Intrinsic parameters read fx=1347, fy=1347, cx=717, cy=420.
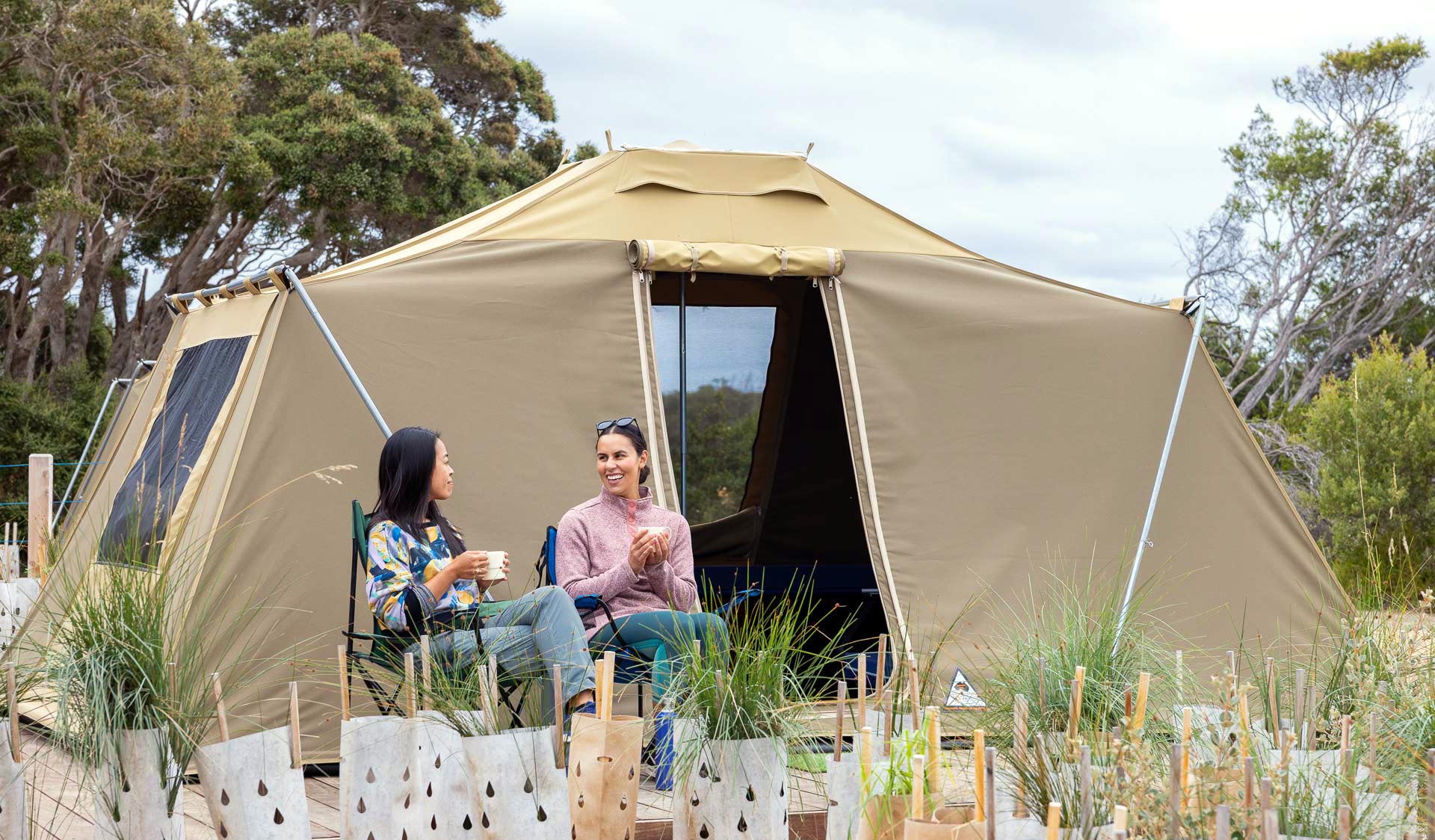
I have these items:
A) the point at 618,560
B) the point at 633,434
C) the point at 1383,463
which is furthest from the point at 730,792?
the point at 1383,463

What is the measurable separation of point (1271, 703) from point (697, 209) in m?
2.52

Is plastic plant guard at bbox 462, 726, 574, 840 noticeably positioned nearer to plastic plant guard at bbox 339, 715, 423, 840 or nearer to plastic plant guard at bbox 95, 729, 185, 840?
plastic plant guard at bbox 339, 715, 423, 840

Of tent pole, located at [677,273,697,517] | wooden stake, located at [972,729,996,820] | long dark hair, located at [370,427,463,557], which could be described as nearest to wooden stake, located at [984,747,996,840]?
wooden stake, located at [972,729,996,820]

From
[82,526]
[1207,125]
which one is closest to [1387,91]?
[1207,125]

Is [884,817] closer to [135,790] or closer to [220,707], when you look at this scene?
[220,707]

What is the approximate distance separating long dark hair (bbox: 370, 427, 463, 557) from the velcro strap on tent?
1105 mm

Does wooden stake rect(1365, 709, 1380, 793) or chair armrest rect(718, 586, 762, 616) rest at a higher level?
chair armrest rect(718, 586, 762, 616)

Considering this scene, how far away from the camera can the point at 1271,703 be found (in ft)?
7.75

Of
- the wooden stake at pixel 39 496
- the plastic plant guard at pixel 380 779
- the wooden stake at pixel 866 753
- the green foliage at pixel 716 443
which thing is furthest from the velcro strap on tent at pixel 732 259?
the wooden stake at pixel 39 496

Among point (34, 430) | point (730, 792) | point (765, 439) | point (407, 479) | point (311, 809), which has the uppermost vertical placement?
point (34, 430)

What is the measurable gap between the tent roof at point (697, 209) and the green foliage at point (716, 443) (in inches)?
37.8

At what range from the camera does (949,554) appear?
4.02 m

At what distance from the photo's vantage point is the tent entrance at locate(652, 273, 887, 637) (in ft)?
17.1

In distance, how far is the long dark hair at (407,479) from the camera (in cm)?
319
